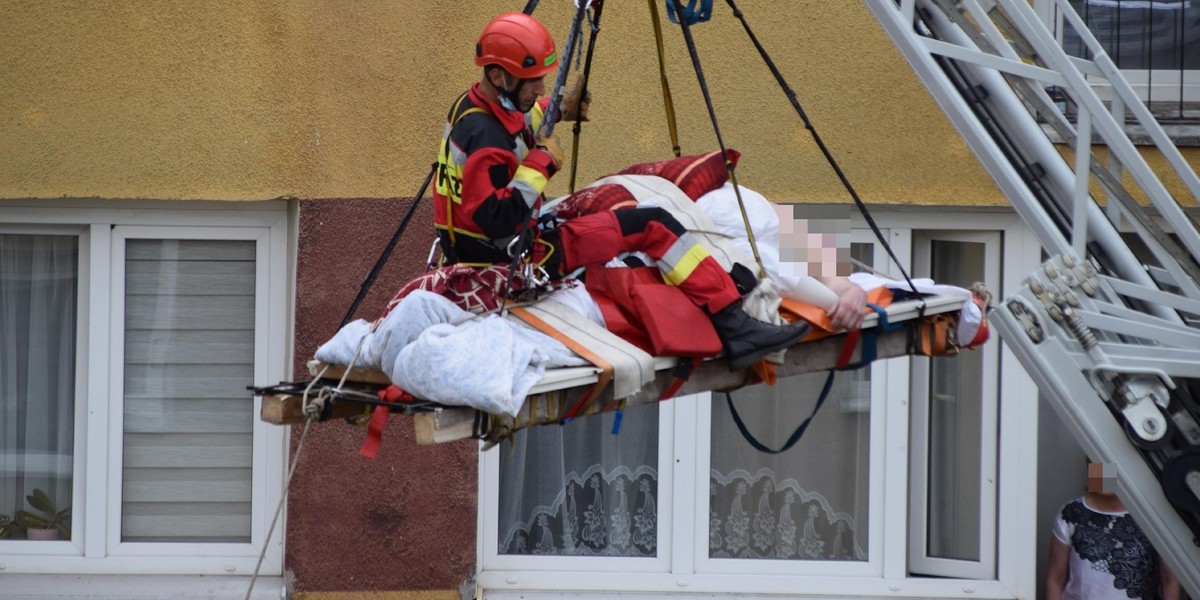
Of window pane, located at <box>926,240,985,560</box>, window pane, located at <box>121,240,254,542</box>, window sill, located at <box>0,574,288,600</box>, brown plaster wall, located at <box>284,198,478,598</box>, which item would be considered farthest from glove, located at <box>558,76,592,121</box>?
window sill, located at <box>0,574,288,600</box>

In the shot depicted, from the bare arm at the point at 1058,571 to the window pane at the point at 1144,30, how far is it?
2.41 m

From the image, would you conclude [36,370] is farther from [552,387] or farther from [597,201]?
[552,387]

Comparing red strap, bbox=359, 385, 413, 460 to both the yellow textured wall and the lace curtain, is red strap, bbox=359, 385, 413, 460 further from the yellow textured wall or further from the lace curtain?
the lace curtain

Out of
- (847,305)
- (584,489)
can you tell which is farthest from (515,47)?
(584,489)

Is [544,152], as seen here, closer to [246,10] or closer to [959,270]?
[246,10]

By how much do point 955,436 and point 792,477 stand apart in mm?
821

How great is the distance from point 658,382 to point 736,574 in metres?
2.64

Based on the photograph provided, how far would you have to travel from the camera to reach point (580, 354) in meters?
4.18

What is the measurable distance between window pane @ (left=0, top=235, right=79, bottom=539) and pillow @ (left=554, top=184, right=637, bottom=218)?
320cm

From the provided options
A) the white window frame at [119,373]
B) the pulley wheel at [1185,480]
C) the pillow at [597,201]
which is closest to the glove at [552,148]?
the pillow at [597,201]

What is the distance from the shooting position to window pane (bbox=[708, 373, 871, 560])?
6.98m

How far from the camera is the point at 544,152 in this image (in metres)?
4.33

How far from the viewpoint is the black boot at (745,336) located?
4.46m

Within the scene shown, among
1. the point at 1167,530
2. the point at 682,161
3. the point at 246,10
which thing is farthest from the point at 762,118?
the point at 1167,530
